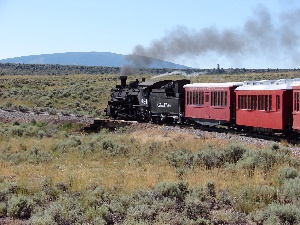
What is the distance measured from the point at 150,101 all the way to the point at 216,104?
6.65 meters

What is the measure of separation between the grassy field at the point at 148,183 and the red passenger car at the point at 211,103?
4.57m

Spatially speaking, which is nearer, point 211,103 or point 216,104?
point 216,104

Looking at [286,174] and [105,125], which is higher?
[286,174]

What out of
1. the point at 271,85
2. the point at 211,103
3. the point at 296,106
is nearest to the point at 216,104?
the point at 211,103

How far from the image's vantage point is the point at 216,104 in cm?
2502

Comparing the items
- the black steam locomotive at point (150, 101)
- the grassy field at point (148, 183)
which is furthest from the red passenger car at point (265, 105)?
the black steam locomotive at point (150, 101)

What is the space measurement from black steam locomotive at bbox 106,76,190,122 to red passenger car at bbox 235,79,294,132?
20.4 ft

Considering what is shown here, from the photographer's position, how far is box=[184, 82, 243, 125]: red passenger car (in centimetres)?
2400

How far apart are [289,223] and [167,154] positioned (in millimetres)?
8307

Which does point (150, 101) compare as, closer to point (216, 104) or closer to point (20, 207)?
point (216, 104)

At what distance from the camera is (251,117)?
2206 centimetres

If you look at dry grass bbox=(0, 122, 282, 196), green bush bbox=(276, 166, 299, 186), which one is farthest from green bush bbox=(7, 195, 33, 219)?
green bush bbox=(276, 166, 299, 186)

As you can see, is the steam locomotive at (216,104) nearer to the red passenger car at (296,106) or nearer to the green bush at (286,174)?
the red passenger car at (296,106)

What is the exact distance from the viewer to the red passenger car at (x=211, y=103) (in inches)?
945
